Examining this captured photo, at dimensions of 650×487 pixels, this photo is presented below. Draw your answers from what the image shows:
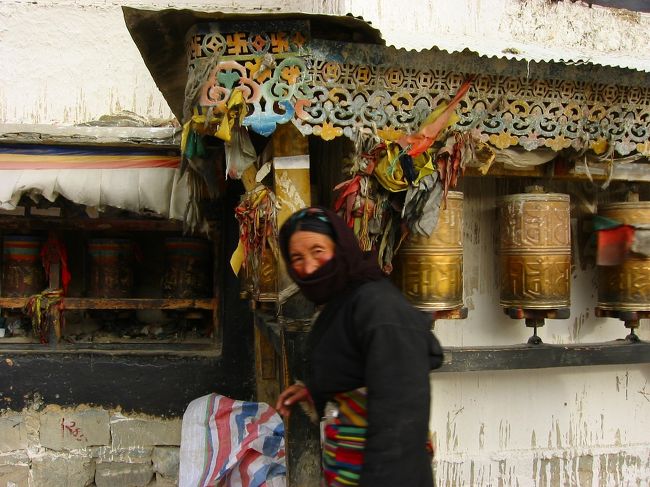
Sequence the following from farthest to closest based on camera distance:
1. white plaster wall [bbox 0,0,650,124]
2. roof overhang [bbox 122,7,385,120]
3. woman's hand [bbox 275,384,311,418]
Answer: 1. white plaster wall [bbox 0,0,650,124]
2. roof overhang [bbox 122,7,385,120]
3. woman's hand [bbox 275,384,311,418]

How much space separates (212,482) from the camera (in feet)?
10.0

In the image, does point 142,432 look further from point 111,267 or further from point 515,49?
point 515,49

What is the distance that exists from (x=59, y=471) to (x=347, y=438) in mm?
3130

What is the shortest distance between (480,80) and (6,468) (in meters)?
3.89

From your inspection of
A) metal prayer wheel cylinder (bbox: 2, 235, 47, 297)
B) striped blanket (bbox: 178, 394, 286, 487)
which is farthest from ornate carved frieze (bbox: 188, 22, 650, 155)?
metal prayer wheel cylinder (bbox: 2, 235, 47, 297)

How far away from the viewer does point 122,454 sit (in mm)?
3930

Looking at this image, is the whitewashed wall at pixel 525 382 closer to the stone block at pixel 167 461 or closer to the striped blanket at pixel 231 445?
the striped blanket at pixel 231 445

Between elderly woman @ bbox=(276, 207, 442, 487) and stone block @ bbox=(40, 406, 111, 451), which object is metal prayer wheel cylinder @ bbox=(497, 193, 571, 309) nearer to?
elderly woman @ bbox=(276, 207, 442, 487)

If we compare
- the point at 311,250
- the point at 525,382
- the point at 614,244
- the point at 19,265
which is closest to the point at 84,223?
the point at 19,265

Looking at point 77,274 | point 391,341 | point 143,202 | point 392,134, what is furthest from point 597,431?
point 77,274

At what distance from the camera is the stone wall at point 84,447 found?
3879 millimetres

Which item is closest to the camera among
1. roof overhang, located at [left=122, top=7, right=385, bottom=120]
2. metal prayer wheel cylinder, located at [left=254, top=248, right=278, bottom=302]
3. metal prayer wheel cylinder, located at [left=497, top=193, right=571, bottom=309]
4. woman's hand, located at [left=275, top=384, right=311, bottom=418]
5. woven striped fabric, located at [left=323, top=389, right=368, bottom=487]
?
woven striped fabric, located at [left=323, top=389, right=368, bottom=487]

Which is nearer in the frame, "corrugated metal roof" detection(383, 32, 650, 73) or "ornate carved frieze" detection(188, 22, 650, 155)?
"ornate carved frieze" detection(188, 22, 650, 155)

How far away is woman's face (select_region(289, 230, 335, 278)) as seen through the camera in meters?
1.62
